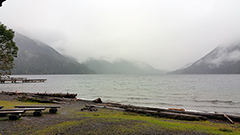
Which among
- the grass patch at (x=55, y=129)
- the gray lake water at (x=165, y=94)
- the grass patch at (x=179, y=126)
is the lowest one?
the grass patch at (x=55, y=129)

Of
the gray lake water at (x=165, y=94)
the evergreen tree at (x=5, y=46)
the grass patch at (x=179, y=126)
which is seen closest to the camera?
the grass patch at (x=179, y=126)

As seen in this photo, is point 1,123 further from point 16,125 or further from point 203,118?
point 203,118

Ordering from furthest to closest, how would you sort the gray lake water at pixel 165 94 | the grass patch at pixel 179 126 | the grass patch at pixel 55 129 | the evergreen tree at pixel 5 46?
the gray lake water at pixel 165 94, the evergreen tree at pixel 5 46, the grass patch at pixel 179 126, the grass patch at pixel 55 129

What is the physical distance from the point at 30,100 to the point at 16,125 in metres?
14.0

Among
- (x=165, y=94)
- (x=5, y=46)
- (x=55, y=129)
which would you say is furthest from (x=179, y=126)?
(x=165, y=94)

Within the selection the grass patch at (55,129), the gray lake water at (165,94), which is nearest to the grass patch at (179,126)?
the grass patch at (55,129)

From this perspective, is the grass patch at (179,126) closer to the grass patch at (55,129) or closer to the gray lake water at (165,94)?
the grass patch at (55,129)

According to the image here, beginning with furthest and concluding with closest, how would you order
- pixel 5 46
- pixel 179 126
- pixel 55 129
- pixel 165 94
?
pixel 165 94, pixel 5 46, pixel 179 126, pixel 55 129

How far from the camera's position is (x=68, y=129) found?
326 inches

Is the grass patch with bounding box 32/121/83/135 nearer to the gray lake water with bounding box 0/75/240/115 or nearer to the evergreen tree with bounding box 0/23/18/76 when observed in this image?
the gray lake water with bounding box 0/75/240/115

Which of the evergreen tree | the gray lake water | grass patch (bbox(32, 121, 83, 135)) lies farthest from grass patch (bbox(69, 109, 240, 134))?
the evergreen tree

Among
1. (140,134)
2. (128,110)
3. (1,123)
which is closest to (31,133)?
(1,123)

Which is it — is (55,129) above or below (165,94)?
below

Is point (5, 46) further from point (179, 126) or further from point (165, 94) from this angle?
point (165, 94)
